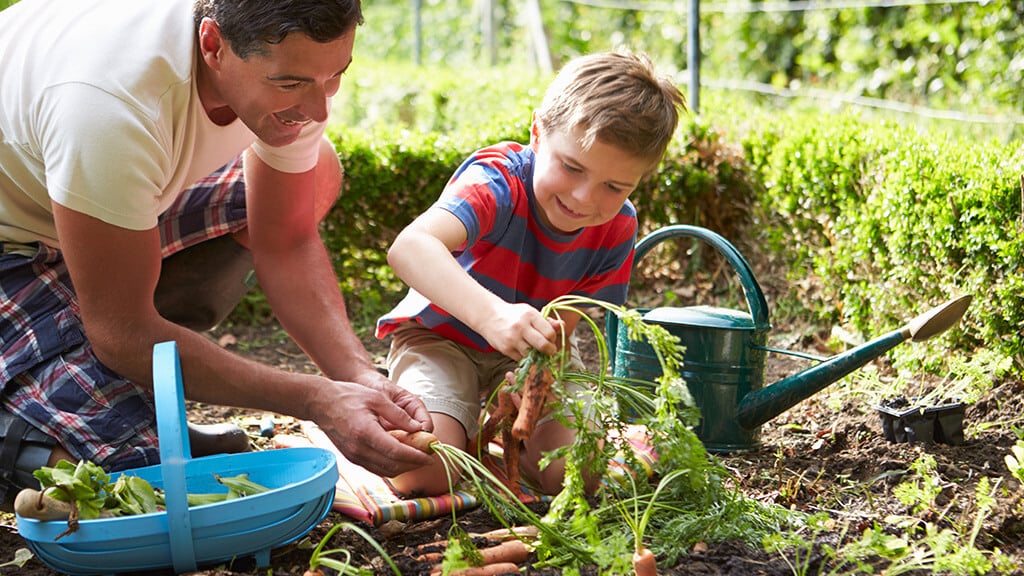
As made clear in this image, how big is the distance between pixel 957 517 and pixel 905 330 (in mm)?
485

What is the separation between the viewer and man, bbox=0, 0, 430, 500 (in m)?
2.09

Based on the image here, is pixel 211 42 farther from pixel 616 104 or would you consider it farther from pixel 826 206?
pixel 826 206

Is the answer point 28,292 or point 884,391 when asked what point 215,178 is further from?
point 884,391

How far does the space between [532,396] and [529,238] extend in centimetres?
77

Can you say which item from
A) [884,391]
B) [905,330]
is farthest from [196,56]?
[884,391]

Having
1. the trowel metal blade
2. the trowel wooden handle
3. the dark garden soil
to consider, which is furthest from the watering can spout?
the trowel wooden handle

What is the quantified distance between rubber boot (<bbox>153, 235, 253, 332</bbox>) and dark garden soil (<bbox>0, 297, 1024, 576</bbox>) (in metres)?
0.40

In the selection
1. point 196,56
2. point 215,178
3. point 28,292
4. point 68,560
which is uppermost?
point 196,56

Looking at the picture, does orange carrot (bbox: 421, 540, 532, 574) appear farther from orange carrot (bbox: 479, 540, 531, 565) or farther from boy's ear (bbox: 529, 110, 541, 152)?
boy's ear (bbox: 529, 110, 541, 152)

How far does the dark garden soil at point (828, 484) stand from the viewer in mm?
2047

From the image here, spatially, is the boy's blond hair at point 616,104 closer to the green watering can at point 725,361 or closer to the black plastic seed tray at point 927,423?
the green watering can at point 725,361

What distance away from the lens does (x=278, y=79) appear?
84.7 inches

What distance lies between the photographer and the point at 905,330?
8.16 feet

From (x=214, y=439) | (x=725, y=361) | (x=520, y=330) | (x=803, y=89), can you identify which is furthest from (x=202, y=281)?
(x=803, y=89)
